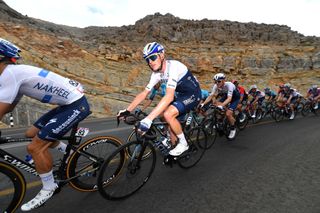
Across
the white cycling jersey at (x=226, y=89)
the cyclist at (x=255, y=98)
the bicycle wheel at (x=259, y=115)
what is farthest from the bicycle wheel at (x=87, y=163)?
the bicycle wheel at (x=259, y=115)

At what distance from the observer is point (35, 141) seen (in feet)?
11.1

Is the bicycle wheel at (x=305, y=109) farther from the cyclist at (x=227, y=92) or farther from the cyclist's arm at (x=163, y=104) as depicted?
the cyclist's arm at (x=163, y=104)

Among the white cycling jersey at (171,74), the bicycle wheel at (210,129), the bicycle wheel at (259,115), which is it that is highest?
the white cycling jersey at (171,74)

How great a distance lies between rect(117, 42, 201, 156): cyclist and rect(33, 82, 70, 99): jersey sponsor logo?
993 millimetres

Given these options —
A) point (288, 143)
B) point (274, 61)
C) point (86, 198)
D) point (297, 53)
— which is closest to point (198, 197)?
point (86, 198)

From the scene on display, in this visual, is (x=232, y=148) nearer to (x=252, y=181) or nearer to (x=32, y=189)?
(x=252, y=181)

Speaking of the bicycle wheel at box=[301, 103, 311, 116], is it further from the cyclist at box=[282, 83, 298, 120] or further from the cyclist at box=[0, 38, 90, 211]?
the cyclist at box=[0, 38, 90, 211]

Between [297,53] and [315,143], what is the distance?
127 ft

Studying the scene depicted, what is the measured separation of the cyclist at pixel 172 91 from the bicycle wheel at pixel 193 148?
0.56m

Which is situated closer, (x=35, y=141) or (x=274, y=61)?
(x=35, y=141)

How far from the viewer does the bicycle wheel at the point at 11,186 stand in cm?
311

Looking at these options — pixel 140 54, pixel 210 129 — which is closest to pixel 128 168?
pixel 210 129

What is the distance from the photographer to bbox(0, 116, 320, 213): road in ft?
12.0

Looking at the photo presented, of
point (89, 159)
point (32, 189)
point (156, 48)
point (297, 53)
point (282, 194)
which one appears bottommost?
point (32, 189)
